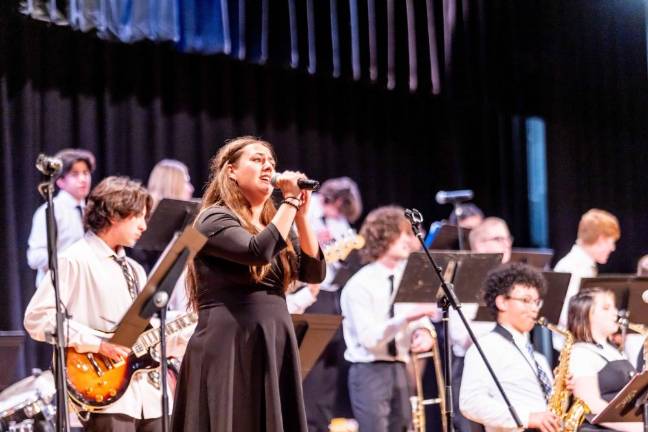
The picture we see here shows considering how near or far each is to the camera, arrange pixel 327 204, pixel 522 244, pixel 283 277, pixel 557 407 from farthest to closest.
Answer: pixel 522 244 < pixel 327 204 < pixel 557 407 < pixel 283 277

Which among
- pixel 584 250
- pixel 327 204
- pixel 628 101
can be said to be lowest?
pixel 584 250

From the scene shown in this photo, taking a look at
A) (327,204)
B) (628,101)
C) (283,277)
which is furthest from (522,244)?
(283,277)

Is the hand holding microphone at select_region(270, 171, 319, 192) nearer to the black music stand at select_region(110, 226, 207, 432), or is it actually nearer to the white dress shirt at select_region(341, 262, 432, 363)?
the black music stand at select_region(110, 226, 207, 432)

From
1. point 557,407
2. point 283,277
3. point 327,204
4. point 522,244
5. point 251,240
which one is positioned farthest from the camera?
point 522,244

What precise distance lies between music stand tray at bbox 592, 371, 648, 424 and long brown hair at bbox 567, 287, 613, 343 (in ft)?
2.62

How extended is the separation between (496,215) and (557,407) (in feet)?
12.9

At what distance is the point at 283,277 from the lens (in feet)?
11.9

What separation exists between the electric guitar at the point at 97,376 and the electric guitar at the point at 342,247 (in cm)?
229

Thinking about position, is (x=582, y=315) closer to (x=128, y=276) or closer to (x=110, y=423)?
(x=128, y=276)

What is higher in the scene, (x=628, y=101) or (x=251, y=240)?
(x=628, y=101)

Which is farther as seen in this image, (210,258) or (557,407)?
(557,407)

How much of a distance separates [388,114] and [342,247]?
2.91 meters

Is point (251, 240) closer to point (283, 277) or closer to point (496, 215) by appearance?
point (283, 277)

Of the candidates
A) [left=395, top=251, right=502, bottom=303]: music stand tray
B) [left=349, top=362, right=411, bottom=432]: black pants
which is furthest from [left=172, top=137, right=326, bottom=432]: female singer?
[left=349, top=362, right=411, bottom=432]: black pants
